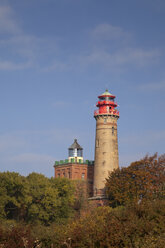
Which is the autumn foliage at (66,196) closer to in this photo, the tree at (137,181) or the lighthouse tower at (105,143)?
the tree at (137,181)

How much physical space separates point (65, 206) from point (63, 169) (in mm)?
21596

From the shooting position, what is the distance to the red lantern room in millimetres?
75375

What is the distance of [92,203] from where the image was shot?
7231 cm

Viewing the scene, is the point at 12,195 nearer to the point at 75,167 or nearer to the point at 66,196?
the point at 66,196

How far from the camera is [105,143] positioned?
73688 millimetres

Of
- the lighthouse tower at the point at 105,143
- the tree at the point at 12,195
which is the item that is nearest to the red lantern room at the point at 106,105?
the lighthouse tower at the point at 105,143

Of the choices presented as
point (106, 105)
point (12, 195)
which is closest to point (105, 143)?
point (106, 105)

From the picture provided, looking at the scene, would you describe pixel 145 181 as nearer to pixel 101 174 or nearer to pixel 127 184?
pixel 127 184

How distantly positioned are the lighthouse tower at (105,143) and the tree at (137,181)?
5.16 meters

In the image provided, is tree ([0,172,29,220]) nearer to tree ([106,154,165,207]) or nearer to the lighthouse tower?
tree ([106,154,165,207])

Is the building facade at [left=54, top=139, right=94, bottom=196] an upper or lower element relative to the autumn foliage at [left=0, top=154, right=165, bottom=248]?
upper

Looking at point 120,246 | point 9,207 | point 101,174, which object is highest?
point 101,174

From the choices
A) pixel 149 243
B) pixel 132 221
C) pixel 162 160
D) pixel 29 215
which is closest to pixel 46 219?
pixel 29 215

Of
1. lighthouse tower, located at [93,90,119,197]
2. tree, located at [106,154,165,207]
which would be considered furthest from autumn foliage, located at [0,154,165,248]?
lighthouse tower, located at [93,90,119,197]
